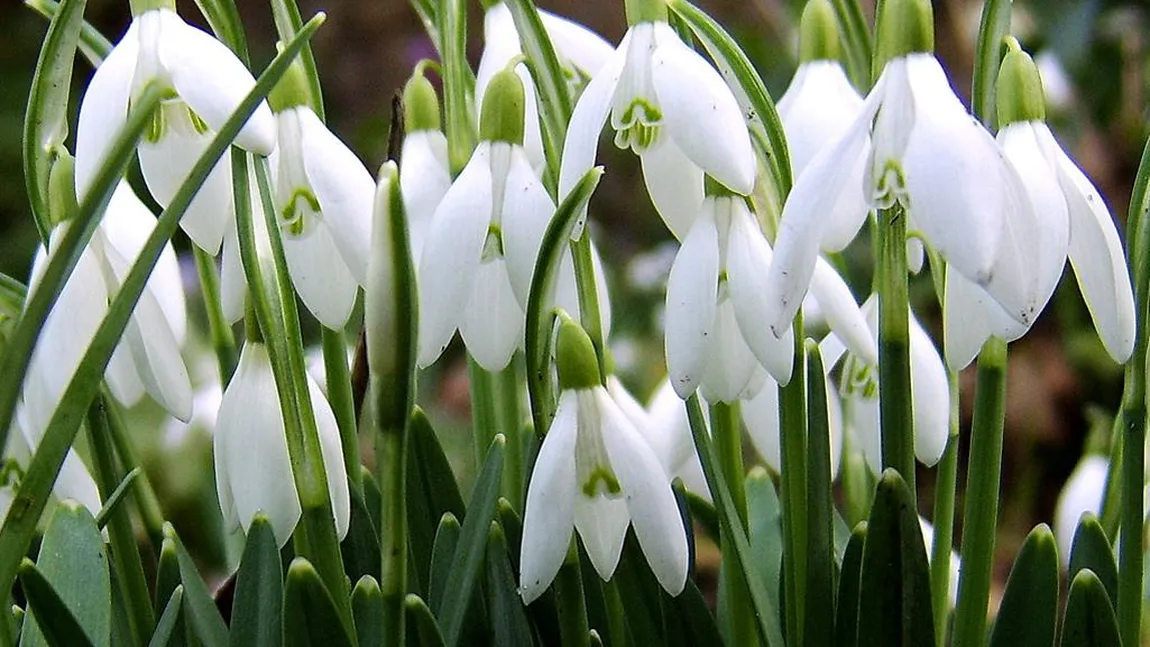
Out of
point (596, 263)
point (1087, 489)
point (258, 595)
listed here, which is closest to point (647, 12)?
point (596, 263)

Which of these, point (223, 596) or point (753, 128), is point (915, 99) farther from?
point (223, 596)

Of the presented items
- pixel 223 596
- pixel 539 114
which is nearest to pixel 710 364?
pixel 539 114

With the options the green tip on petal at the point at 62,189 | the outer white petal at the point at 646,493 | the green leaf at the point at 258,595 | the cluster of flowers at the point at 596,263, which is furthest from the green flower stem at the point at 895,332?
the green tip on petal at the point at 62,189

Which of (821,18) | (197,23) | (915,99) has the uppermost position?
(197,23)

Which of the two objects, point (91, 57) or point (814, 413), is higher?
point (91, 57)

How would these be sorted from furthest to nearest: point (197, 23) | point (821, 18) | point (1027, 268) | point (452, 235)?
point (197, 23)
point (821, 18)
point (452, 235)
point (1027, 268)

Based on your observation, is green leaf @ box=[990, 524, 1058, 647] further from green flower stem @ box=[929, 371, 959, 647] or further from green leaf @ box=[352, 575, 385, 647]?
green leaf @ box=[352, 575, 385, 647]

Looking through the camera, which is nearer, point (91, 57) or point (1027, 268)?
point (1027, 268)
